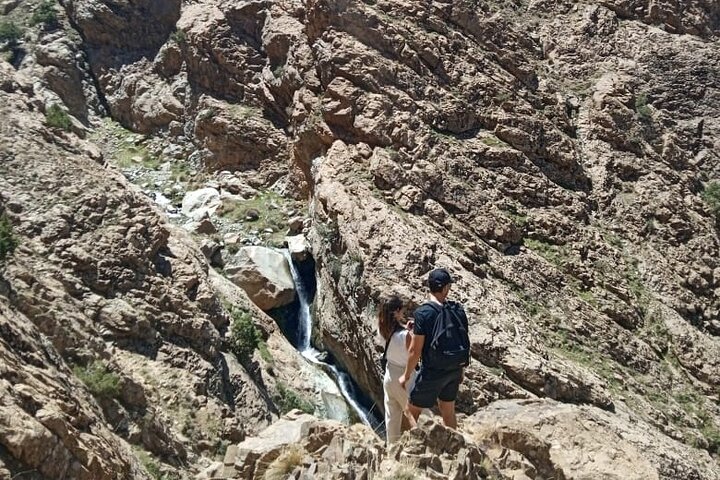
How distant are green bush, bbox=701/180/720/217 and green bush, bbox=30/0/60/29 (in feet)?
108

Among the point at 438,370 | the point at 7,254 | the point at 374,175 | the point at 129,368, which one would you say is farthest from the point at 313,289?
the point at 438,370

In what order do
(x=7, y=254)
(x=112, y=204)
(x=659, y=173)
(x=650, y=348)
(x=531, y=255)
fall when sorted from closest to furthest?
(x=7, y=254)
(x=112, y=204)
(x=650, y=348)
(x=531, y=255)
(x=659, y=173)

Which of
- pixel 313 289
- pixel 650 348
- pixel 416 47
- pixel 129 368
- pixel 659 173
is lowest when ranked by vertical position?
pixel 313 289

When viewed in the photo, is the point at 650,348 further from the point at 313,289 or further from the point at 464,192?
the point at 313,289

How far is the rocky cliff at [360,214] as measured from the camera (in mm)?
12633

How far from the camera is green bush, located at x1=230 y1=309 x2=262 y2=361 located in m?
16.8

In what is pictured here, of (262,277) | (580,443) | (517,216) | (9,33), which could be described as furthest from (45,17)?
(580,443)

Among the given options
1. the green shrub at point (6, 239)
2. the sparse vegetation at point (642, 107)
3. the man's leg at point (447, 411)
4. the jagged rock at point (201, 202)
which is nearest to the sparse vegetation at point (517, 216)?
the sparse vegetation at point (642, 107)

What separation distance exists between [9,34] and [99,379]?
28.0m

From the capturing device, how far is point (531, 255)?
870 inches

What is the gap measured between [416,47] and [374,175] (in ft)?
22.5

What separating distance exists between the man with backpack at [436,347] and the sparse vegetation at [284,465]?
4.68 ft

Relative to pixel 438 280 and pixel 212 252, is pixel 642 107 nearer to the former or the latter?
pixel 212 252

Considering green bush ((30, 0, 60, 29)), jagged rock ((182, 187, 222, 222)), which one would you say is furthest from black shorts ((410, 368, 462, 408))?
green bush ((30, 0, 60, 29))
